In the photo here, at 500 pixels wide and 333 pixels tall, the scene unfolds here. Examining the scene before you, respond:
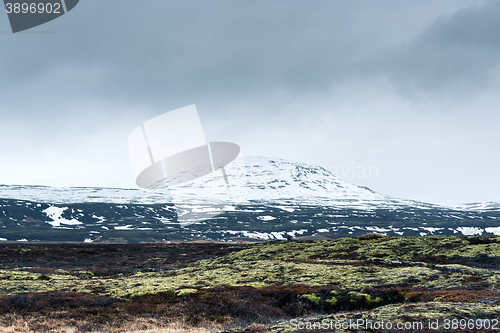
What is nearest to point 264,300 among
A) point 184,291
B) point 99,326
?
point 184,291

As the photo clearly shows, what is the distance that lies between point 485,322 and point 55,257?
2903 inches

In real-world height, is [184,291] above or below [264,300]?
above

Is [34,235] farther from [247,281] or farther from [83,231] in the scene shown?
[247,281]

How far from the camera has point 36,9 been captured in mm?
27156

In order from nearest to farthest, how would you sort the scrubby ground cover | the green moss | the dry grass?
the scrubby ground cover < the dry grass < the green moss

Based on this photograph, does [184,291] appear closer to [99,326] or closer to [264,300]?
[264,300]

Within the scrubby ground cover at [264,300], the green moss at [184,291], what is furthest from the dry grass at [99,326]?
the green moss at [184,291]

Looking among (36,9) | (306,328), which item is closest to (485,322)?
(306,328)

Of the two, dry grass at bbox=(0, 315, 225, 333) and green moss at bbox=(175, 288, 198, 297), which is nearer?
dry grass at bbox=(0, 315, 225, 333)

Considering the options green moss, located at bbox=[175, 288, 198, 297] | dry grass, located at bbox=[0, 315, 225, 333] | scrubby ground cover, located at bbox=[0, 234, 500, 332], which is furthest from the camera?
green moss, located at bbox=[175, 288, 198, 297]

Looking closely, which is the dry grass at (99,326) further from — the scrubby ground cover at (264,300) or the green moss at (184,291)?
the green moss at (184,291)

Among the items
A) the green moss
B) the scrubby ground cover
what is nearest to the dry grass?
the scrubby ground cover

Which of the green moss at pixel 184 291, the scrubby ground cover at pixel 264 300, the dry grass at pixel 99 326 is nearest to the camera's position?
the scrubby ground cover at pixel 264 300

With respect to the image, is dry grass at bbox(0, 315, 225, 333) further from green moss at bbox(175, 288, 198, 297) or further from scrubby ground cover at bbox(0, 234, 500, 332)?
green moss at bbox(175, 288, 198, 297)
